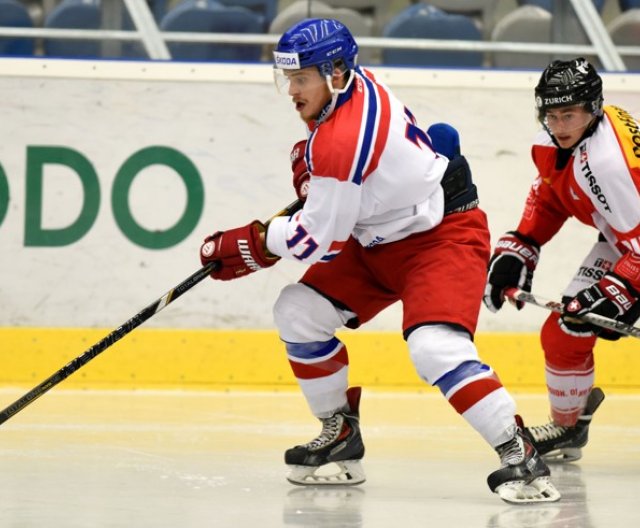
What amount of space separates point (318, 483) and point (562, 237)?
2.41 m

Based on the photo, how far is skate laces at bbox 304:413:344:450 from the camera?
3.64 meters

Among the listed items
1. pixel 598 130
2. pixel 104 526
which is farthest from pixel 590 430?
pixel 104 526

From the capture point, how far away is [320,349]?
3594mm

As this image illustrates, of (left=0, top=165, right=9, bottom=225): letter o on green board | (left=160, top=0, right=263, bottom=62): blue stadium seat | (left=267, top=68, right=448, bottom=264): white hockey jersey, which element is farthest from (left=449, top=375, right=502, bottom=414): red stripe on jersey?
(left=160, top=0, right=263, bottom=62): blue stadium seat

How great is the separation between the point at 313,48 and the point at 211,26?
269 cm

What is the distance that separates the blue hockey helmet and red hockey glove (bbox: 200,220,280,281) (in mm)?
413

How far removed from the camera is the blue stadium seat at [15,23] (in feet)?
18.8

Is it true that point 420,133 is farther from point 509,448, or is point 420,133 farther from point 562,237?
point 562,237

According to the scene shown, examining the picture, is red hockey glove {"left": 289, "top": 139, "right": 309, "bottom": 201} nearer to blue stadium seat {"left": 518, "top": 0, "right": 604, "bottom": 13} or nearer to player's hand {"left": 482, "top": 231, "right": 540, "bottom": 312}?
player's hand {"left": 482, "top": 231, "right": 540, "bottom": 312}

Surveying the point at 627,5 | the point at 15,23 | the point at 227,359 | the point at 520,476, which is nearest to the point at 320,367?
the point at 520,476

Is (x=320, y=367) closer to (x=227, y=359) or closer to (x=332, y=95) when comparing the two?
(x=332, y=95)

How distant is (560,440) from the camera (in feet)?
13.4

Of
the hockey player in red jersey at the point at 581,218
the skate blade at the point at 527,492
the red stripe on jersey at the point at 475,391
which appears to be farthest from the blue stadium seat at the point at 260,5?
the skate blade at the point at 527,492

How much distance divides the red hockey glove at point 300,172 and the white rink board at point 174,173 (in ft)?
6.43
